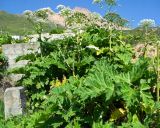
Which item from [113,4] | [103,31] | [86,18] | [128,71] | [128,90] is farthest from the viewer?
[103,31]

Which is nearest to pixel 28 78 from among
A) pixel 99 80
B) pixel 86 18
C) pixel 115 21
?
pixel 86 18

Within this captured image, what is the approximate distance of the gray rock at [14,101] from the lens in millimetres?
8047

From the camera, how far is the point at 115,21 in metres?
6.96

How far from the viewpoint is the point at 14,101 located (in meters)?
8.08

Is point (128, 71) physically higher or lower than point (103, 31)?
Answer: lower

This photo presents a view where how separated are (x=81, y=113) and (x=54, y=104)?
12.4 inches

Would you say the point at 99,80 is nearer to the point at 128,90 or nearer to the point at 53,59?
the point at 128,90

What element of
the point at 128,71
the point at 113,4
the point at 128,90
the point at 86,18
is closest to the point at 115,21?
the point at 113,4

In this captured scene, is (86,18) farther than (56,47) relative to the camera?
No

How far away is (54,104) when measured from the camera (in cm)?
541

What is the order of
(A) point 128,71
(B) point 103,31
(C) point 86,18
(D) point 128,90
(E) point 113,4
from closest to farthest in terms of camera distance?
1. (D) point 128,90
2. (A) point 128,71
3. (E) point 113,4
4. (C) point 86,18
5. (B) point 103,31

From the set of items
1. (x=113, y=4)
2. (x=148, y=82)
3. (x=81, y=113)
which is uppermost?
(x=113, y=4)

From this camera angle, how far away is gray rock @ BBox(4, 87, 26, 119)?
8047 mm

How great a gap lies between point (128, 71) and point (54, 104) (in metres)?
0.88
